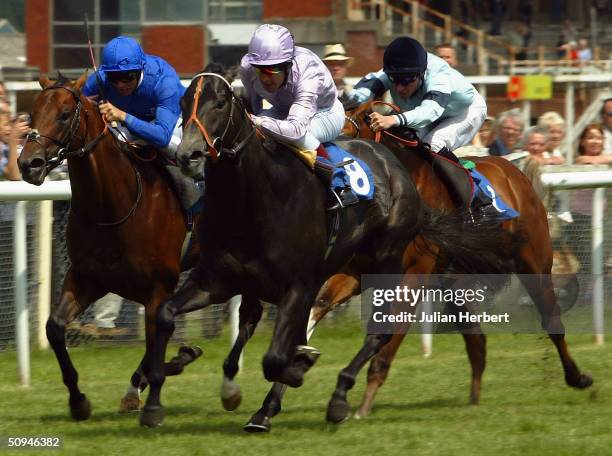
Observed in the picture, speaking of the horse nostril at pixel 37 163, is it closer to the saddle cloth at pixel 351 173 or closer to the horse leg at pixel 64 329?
the horse leg at pixel 64 329

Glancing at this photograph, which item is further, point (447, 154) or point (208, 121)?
point (447, 154)

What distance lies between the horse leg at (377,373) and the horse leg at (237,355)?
1.93 ft

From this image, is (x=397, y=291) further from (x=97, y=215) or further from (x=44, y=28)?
(x=44, y=28)

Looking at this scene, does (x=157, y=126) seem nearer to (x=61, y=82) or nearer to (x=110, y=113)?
(x=110, y=113)

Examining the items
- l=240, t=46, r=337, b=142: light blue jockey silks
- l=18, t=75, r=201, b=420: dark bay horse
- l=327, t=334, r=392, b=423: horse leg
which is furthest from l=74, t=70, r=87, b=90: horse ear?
l=327, t=334, r=392, b=423: horse leg

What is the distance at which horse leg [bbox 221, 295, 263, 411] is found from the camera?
19.3 ft

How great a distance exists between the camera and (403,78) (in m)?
6.62

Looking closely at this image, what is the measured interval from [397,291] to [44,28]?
9703 mm

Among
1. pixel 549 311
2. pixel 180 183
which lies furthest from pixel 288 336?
pixel 549 311

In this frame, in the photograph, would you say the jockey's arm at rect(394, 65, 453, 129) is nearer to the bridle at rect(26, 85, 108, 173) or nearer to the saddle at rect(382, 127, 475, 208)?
the saddle at rect(382, 127, 475, 208)

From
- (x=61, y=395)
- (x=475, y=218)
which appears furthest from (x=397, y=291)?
(x=61, y=395)

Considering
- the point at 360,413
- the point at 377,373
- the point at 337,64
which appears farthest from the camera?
the point at 337,64

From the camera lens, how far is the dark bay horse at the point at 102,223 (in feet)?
18.5

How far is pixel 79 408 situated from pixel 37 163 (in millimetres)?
1132
